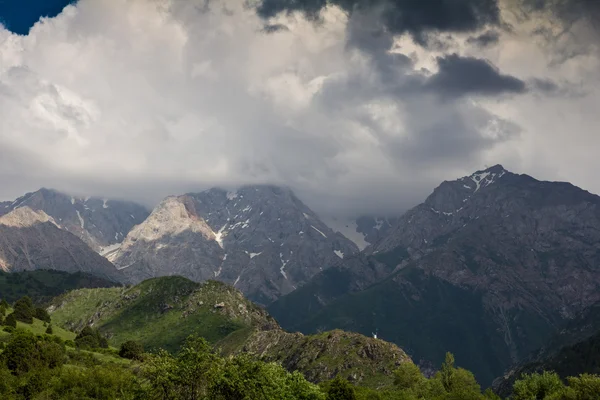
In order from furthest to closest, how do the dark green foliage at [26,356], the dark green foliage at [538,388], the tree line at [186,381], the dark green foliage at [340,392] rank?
1. the dark green foliage at [538,388]
2. the dark green foliage at [340,392]
3. the dark green foliage at [26,356]
4. the tree line at [186,381]

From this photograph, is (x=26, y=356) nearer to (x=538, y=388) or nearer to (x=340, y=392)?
(x=340, y=392)

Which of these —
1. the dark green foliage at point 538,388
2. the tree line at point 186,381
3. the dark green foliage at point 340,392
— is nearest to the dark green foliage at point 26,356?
the tree line at point 186,381

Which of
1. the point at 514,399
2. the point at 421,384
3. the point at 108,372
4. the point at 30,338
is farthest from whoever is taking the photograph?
the point at 421,384

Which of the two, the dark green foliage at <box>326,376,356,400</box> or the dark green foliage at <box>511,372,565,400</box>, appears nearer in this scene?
the dark green foliage at <box>326,376,356,400</box>

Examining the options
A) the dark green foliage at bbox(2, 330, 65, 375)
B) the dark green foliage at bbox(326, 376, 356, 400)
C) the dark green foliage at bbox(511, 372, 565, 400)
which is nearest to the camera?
the dark green foliage at bbox(2, 330, 65, 375)

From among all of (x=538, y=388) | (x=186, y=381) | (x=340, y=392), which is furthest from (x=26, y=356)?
(x=538, y=388)

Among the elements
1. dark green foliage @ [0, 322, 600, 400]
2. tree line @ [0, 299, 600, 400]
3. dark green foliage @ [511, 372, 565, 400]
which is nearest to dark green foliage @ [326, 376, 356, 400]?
dark green foliage @ [0, 322, 600, 400]

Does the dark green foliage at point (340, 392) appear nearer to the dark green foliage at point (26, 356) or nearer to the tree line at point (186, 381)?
the tree line at point (186, 381)

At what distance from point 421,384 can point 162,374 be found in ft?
422

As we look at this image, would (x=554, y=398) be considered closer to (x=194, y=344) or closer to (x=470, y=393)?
(x=470, y=393)

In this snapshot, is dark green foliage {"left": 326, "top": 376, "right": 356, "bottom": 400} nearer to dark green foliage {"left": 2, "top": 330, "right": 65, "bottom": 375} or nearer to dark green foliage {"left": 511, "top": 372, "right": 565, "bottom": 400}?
dark green foliage {"left": 511, "top": 372, "right": 565, "bottom": 400}

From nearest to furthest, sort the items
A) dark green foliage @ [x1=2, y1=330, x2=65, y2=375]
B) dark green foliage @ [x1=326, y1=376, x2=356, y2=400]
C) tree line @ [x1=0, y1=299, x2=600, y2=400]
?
tree line @ [x1=0, y1=299, x2=600, y2=400]
dark green foliage @ [x1=2, y1=330, x2=65, y2=375]
dark green foliage @ [x1=326, y1=376, x2=356, y2=400]

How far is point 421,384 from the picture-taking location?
652 ft

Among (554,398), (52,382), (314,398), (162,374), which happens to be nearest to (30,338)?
(52,382)
